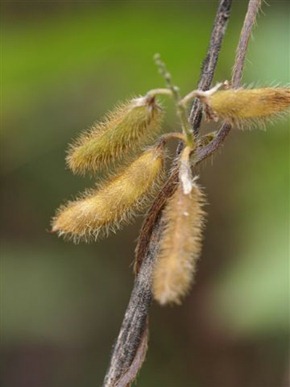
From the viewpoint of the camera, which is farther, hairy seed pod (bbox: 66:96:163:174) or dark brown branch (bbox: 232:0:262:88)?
dark brown branch (bbox: 232:0:262:88)

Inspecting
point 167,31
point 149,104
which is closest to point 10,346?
point 167,31

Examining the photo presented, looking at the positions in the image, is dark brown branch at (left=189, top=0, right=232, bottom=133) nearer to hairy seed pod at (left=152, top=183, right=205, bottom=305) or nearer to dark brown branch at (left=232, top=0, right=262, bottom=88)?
dark brown branch at (left=232, top=0, right=262, bottom=88)

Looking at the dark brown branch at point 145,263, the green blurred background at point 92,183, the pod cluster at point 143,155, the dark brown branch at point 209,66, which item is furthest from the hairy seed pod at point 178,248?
the green blurred background at point 92,183

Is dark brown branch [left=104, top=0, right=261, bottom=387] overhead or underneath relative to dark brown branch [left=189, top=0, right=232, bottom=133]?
underneath

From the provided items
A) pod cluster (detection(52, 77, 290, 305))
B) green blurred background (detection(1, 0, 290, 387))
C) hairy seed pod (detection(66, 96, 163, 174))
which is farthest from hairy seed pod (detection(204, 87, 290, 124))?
green blurred background (detection(1, 0, 290, 387))

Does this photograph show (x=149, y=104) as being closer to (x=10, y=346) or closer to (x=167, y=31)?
(x=167, y=31)

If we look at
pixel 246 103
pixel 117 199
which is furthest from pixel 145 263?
pixel 246 103
